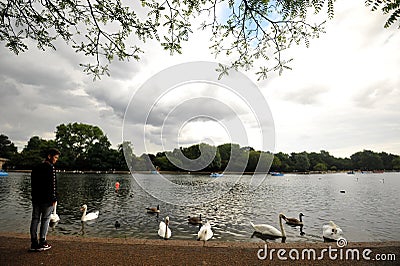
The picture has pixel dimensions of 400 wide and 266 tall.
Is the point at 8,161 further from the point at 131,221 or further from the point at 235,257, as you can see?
the point at 235,257

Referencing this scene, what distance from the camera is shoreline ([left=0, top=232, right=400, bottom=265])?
510 centimetres

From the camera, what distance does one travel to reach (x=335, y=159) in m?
163

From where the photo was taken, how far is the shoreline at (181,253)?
16.7 ft

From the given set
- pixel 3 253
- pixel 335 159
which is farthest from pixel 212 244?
pixel 335 159

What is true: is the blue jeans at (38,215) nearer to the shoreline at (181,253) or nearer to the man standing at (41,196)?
the man standing at (41,196)

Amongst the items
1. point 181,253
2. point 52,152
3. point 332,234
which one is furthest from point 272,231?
point 52,152

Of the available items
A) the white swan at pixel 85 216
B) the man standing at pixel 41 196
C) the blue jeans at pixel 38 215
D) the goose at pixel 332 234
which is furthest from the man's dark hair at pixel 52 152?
the goose at pixel 332 234

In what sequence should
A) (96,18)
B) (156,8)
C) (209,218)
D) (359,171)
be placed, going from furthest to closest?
(359,171) → (209,218) → (96,18) → (156,8)

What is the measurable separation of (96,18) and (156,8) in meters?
1.72

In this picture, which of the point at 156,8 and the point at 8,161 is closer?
the point at 156,8

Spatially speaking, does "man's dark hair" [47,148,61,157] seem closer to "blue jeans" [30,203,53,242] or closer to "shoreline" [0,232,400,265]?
"blue jeans" [30,203,53,242]

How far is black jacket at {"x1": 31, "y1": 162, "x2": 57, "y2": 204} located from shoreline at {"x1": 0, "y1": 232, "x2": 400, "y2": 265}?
3.41ft

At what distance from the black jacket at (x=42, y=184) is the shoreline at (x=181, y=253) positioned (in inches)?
41.0

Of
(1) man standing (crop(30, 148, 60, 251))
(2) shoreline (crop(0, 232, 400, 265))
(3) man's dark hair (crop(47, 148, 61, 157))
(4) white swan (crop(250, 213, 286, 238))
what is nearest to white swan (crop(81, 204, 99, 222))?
(2) shoreline (crop(0, 232, 400, 265))
